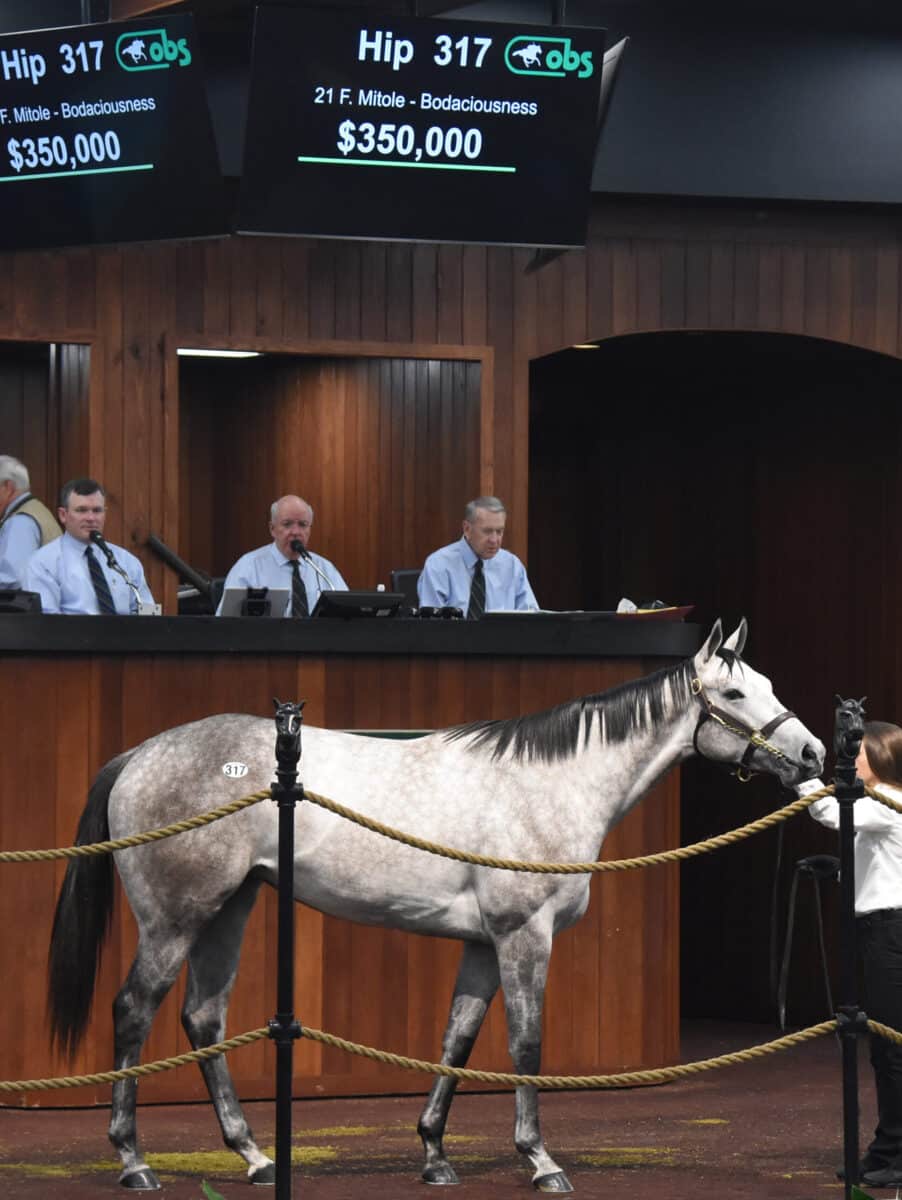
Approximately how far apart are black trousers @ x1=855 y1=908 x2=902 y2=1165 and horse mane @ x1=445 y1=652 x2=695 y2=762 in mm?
813

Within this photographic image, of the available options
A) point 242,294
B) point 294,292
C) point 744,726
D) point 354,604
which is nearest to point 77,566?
point 354,604

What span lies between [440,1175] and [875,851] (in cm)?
149

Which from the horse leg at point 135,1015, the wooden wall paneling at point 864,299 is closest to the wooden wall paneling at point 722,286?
the wooden wall paneling at point 864,299

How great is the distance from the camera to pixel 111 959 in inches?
296

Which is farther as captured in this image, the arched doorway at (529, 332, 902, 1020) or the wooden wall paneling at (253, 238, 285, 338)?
the arched doorway at (529, 332, 902, 1020)

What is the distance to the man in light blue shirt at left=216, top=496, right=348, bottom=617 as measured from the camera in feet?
28.6

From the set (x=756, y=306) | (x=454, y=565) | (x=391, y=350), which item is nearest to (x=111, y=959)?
(x=454, y=565)

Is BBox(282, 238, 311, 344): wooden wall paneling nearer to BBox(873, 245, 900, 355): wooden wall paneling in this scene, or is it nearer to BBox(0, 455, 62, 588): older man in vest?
BBox(0, 455, 62, 588): older man in vest

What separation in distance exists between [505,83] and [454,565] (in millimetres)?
1986

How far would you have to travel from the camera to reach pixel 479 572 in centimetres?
906

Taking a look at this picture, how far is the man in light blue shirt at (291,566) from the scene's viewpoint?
28.6ft

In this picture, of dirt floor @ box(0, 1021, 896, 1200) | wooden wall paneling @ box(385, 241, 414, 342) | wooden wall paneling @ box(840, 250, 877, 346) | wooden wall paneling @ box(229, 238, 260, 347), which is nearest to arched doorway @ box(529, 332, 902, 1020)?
wooden wall paneling @ box(840, 250, 877, 346)

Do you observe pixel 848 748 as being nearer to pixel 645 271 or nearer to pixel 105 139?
pixel 105 139

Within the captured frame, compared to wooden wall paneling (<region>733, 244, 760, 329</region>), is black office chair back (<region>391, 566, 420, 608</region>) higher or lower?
lower
